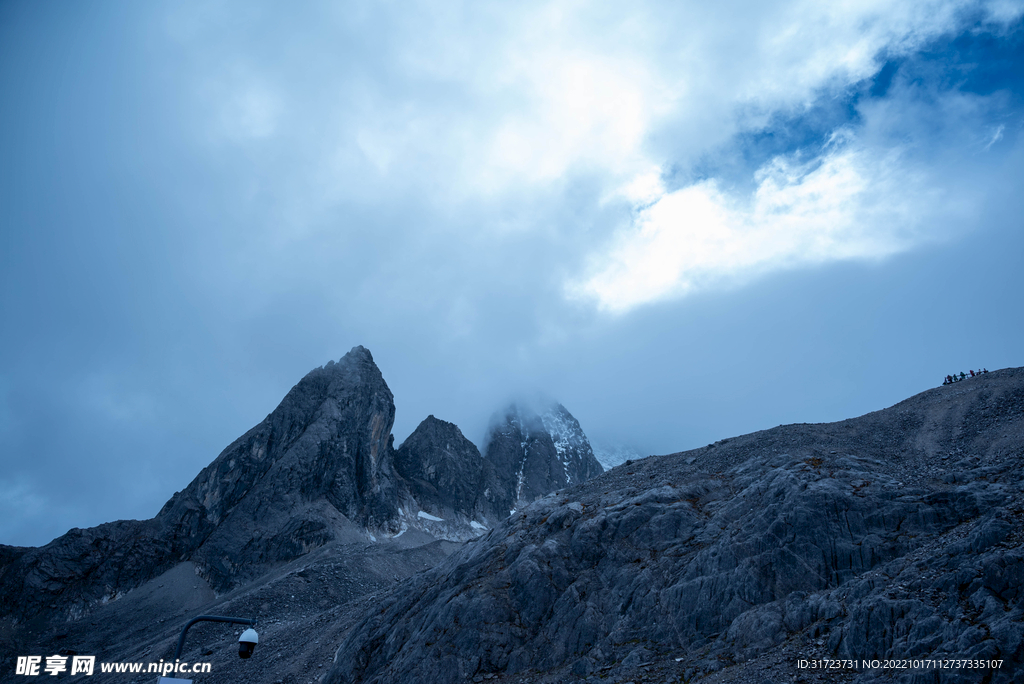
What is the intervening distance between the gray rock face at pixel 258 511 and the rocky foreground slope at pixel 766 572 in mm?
68801

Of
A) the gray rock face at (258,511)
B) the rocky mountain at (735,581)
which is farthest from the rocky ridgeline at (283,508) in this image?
the rocky mountain at (735,581)

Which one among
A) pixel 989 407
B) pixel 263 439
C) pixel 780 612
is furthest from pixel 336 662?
pixel 263 439

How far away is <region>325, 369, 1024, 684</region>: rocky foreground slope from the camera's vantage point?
20719 millimetres

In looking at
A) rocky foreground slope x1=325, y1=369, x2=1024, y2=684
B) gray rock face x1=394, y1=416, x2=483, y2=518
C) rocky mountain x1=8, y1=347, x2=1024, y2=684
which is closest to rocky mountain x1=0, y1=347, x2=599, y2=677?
gray rock face x1=394, y1=416, x2=483, y2=518

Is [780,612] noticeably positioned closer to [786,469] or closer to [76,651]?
[786,469]

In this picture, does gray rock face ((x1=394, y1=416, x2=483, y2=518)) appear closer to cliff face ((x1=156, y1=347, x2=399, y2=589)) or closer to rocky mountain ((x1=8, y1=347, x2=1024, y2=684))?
cliff face ((x1=156, y1=347, x2=399, y2=589))

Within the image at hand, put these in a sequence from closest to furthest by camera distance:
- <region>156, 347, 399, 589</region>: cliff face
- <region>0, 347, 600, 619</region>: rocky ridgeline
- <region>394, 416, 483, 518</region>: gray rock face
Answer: <region>0, 347, 600, 619</region>: rocky ridgeline → <region>156, 347, 399, 589</region>: cliff face → <region>394, 416, 483, 518</region>: gray rock face

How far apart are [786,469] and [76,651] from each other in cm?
9550

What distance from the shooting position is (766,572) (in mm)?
27734

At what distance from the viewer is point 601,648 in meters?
28.5

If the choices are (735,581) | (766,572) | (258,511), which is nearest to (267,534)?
(258,511)

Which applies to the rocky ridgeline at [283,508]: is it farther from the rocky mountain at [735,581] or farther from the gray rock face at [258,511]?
the rocky mountain at [735,581]

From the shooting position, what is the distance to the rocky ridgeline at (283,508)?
9456 centimetres

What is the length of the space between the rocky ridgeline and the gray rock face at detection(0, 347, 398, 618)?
8.0 inches
